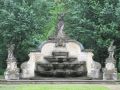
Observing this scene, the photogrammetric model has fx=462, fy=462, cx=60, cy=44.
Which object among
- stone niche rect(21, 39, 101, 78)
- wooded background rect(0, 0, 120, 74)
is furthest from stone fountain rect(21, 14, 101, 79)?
wooded background rect(0, 0, 120, 74)

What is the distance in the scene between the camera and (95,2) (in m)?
36.7

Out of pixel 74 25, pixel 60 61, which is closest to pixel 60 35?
pixel 60 61

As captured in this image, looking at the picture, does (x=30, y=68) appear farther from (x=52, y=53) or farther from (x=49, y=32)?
(x=49, y=32)

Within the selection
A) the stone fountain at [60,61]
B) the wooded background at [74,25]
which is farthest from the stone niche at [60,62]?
the wooded background at [74,25]

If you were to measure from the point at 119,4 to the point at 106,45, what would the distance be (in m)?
3.28

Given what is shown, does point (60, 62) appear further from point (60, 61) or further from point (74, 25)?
point (74, 25)

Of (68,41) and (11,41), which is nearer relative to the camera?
(68,41)

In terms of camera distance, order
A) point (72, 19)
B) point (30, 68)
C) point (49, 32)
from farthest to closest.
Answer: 1. point (49, 32)
2. point (72, 19)
3. point (30, 68)

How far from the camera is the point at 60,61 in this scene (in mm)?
31625

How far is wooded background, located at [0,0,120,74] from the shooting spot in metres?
35.5

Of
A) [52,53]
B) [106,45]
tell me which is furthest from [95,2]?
[52,53]

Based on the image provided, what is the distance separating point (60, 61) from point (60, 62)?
7cm

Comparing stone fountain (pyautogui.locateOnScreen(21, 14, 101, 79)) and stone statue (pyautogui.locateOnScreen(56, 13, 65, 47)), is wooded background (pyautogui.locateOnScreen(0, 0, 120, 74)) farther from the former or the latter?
stone fountain (pyautogui.locateOnScreen(21, 14, 101, 79))

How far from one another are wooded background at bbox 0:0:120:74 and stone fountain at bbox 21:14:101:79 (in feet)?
10.4
